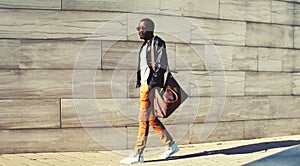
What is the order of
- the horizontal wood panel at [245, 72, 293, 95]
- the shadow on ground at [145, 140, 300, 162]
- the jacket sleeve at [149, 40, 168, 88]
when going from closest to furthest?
the jacket sleeve at [149, 40, 168, 88] < the shadow on ground at [145, 140, 300, 162] < the horizontal wood panel at [245, 72, 293, 95]

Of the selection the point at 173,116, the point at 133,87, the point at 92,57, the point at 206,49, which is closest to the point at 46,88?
the point at 92,57

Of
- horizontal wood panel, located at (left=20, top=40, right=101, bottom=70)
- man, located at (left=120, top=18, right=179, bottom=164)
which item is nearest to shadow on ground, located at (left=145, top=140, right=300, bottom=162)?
man, located at (left=120, top=18, right=179, bottom=164)

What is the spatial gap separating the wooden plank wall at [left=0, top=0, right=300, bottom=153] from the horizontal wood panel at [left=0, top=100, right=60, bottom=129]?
0.05 feet

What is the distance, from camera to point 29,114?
8.20m

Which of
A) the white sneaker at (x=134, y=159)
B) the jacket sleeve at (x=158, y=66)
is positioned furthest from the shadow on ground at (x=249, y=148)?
the jacket sleeve at (x=158, y=66)

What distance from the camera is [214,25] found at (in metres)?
9.34

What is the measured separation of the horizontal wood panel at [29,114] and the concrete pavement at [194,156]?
1.48ft

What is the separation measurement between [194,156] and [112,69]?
6.11 feet

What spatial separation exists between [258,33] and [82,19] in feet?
11.0

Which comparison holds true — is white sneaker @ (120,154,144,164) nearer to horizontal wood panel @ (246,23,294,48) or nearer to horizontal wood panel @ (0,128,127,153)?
horizontal wood panel @ (0,128,127,153)

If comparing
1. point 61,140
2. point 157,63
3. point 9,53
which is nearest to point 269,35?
point 157,63

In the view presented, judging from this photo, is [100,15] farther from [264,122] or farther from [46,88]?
[264,122]

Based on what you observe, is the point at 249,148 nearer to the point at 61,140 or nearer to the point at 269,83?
the point at 269,83

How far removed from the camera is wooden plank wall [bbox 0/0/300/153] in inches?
322
